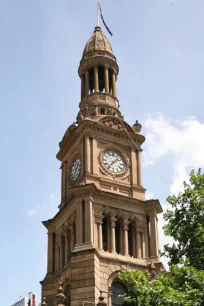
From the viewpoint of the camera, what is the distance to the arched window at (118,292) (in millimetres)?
43469

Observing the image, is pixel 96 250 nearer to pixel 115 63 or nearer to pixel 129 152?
pixel 129 152

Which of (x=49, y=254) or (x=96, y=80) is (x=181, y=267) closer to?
(x=49, y=254)

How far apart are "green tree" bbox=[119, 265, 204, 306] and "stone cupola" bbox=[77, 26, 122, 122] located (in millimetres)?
24411

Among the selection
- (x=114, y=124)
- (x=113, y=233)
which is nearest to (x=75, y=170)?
(x=114, y=124)

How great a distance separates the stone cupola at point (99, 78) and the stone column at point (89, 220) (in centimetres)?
959

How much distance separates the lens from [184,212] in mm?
32312

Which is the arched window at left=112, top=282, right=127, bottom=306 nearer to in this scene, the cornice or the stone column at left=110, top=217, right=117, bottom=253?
the stone column at left=110, top=217, right=117, bottom=253

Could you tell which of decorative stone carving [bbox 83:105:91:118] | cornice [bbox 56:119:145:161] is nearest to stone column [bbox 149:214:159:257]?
cornice [bbox 56:119:145:161]

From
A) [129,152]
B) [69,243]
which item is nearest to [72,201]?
[69,243]

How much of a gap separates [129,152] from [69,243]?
28.6ft

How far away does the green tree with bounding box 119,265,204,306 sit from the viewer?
2786cm

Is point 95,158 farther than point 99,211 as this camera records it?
Yes

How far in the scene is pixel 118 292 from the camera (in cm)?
4394

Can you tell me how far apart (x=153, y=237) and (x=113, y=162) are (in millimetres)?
6594
